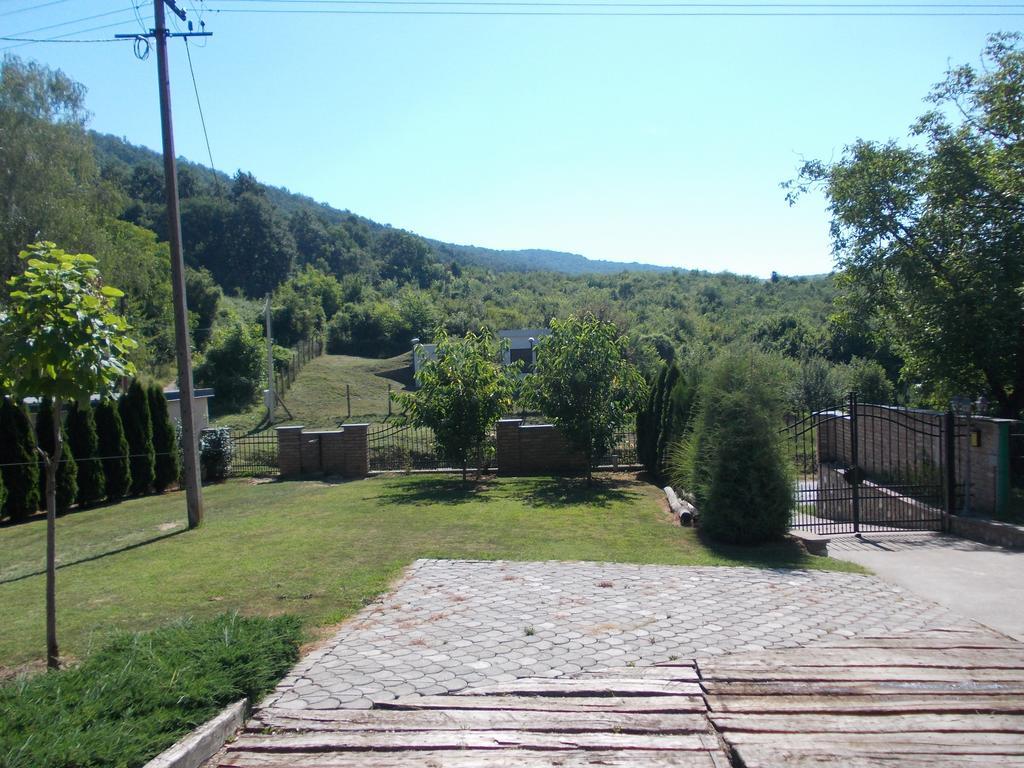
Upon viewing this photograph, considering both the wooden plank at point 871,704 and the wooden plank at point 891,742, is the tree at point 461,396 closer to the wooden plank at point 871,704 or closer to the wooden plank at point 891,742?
the wooden plank at point 871,704

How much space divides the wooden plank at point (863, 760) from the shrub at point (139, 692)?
3016 mm

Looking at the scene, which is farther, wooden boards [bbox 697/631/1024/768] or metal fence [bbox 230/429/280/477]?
metal fence [bbox 230/429/280/477]

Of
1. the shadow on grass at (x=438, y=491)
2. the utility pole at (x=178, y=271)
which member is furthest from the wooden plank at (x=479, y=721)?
the shadow on grass at (x=438, y=491)

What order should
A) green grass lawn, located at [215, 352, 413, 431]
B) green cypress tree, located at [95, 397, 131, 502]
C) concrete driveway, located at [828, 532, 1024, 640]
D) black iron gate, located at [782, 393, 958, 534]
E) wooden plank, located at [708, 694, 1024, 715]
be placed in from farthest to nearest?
1. green grass lawn, located at [215, 352, 413, 431]
2. green cypress tree, located at [95, 397, 131, 502]
3. black iron gate, located at [782, 393, 958, 534]
4. concrete driveway, located at [828, 532, 1024, 640]
5. wooden plank, located at [708, 694, 1024, 715]

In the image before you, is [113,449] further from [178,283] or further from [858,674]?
[858,674]

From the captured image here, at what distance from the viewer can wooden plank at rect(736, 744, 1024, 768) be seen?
3.84m

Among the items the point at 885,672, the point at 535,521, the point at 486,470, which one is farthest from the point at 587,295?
the point at 885,672

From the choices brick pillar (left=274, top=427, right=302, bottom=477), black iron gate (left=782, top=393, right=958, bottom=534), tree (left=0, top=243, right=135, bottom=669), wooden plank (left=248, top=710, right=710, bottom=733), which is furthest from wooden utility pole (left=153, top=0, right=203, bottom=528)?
black iron gate (left=782, top=393, right=958, bottom=534)

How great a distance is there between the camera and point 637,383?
640 inches

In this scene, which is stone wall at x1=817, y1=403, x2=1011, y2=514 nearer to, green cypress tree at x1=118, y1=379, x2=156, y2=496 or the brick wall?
the brick wall

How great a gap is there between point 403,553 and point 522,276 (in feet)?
311

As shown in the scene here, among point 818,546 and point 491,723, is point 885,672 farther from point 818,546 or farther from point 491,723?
point 818,546

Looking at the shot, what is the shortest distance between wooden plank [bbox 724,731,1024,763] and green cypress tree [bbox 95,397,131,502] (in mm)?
15540

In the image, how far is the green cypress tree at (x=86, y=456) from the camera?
15641mm
